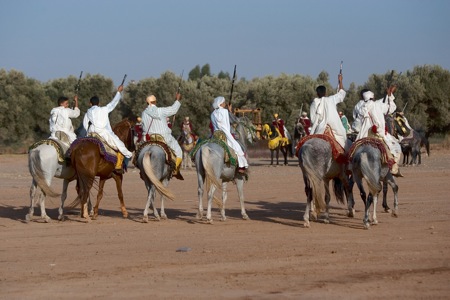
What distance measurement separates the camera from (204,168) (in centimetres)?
1928

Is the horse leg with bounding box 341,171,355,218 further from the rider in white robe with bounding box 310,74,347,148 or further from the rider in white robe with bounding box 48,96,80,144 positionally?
the rider in white robe with bounding box 48,96,80,144

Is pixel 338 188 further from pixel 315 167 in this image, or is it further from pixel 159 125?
pixel 159 125

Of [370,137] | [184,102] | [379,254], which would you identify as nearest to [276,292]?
[379,254]

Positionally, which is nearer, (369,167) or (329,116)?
(369,167)

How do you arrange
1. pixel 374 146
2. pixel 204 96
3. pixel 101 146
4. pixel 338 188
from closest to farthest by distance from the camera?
pixel 374 146 < pixel 101 146 < pixel 338 188 < pixel 204 96

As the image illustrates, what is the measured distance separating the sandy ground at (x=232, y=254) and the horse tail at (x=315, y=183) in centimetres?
44

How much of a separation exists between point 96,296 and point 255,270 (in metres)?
2.54

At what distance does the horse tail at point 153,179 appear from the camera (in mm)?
19562

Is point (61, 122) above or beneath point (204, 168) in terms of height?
above

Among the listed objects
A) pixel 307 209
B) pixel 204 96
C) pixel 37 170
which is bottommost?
pixel 307 209

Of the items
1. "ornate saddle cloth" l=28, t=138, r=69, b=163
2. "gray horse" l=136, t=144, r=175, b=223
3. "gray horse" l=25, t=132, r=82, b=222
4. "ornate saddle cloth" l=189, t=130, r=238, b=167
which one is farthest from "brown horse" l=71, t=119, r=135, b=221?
"ornate saddle cloth" l=189, t=130, r=238, b=167

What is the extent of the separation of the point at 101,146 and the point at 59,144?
34.5 inches

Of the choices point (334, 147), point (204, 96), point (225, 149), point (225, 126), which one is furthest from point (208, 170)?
point (204, 96)

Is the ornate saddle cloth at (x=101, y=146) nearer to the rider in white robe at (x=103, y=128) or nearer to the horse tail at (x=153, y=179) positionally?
the rider in white robe at (x=103, y=128)
